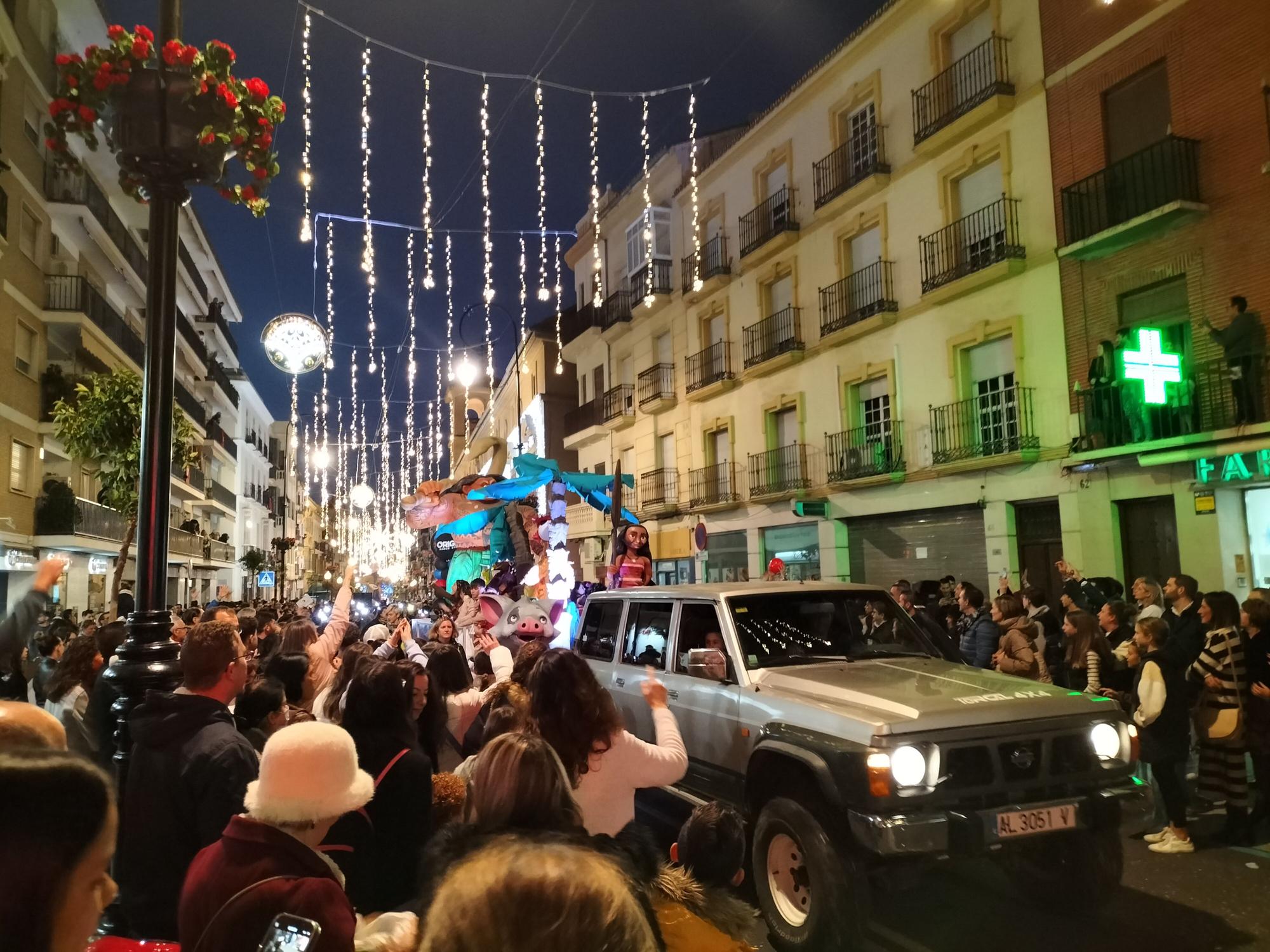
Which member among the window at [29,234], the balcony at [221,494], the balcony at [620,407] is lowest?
the balcony at [221,494]

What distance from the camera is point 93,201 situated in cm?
2638

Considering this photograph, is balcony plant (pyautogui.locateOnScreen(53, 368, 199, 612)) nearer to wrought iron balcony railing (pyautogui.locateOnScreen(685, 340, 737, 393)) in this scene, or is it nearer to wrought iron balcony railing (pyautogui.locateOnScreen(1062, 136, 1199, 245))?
wrought iron balcony railing (pyautogui.locateOnScreen(685, 340, 737, 393))

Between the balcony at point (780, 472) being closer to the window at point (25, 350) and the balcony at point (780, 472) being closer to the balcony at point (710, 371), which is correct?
the balcony at point (710, 371)

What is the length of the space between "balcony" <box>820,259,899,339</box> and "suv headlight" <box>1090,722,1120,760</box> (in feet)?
47.5

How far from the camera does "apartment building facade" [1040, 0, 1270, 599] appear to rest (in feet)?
40.3

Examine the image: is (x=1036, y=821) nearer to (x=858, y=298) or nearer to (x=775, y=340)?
(x=858, y=298)

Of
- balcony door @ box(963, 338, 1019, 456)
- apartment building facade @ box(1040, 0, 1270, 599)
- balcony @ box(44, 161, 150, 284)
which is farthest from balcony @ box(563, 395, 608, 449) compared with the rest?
apartment building facade @ box(1040, 0, 1270, 599)

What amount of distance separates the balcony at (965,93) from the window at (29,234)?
22710mm

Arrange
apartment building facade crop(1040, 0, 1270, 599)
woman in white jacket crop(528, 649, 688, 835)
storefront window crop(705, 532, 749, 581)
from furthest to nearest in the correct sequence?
1. storefront window crop(705, 532, 749, 581)
2. apartment building facade crop(1040, 0, 1270, 599)
3. woman in white jacket crop(528, 649, 688, 835)

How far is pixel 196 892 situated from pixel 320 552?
108292 mm

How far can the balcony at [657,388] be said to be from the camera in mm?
26688

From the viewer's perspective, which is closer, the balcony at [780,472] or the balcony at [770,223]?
the balcony at [780,472]

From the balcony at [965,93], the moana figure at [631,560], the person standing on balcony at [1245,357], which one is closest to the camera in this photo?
the person standing on balcony at [1245,357]

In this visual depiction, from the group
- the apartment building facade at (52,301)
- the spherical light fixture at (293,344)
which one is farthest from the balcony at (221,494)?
the spherical light fixture at (293,344)
